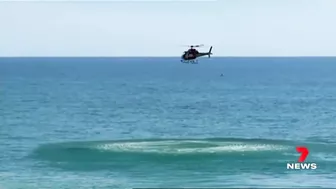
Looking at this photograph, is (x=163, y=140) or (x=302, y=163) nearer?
(x=302, y=163)

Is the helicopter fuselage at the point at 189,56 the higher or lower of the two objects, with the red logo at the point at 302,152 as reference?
higher

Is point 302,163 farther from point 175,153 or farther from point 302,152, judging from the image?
point 175,153

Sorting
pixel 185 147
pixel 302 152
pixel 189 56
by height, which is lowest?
pixel 302 152

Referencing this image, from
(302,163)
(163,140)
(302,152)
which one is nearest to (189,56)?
(302,163)

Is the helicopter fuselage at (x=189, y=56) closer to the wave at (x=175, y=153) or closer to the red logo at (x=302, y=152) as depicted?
the wave at (x=175, y=153)

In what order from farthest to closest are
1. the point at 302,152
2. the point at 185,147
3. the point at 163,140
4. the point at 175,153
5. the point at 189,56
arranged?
the point at 163,140 → the point at 185,147 → the point at 302,152 → the point at 175,153 → the point at 189,56

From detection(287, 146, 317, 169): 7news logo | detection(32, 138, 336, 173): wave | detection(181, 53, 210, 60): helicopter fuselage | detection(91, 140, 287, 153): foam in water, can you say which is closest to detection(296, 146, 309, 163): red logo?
detection(287, 146, 317, 169): 7news logo

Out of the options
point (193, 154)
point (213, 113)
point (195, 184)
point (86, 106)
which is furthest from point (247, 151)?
point (86, 106)

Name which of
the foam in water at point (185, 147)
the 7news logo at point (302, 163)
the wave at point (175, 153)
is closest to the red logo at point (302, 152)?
the 7news logo at point (302, 163)

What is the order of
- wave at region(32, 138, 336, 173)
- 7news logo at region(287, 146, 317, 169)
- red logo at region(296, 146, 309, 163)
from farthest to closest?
red logo at region(296, 146, 309, 163) < wave at region(32, 138, 336, 173) < 7news logo at region(287, 146, 317, 169)

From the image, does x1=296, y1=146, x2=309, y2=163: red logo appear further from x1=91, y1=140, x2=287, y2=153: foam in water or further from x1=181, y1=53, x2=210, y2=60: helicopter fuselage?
x1=181, y1=53, x2=210, y2=60: helicopter fuselage

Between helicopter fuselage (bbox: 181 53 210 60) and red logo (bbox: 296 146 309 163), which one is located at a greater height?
helicopter fuselage (bbox: 181 53 210 60)

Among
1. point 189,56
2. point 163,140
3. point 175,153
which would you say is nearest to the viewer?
point 189,56

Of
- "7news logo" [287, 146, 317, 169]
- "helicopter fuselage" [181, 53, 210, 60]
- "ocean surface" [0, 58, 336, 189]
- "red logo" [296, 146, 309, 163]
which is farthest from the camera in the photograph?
"red logo" [296, 146, 309, 163]
